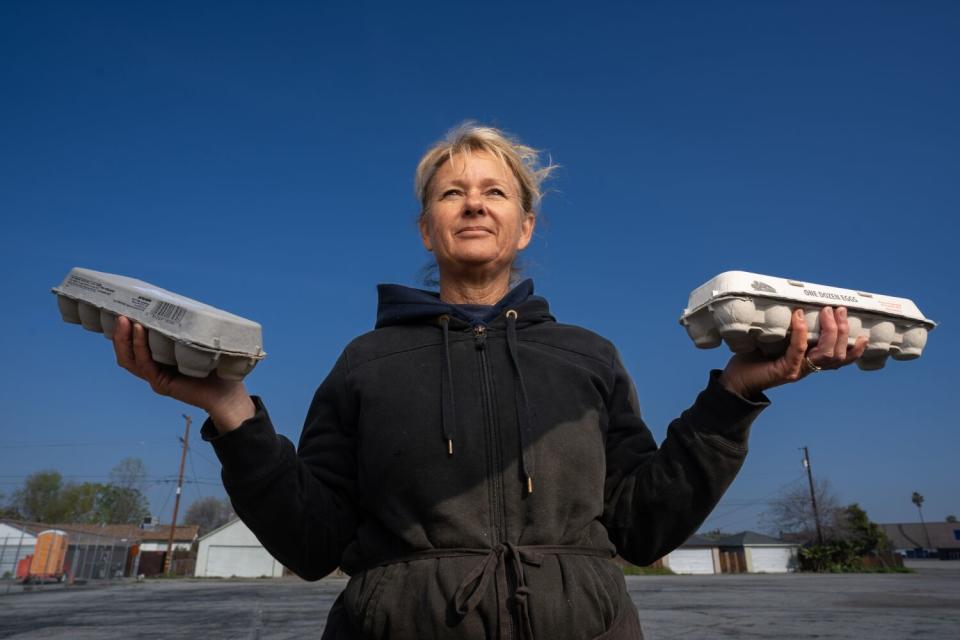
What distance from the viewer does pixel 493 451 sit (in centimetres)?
173

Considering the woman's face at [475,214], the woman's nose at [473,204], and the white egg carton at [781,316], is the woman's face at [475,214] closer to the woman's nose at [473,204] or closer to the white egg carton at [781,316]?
the woman's nose at [473,204]

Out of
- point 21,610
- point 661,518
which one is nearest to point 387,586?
point 661,518

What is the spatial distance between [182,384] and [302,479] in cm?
43

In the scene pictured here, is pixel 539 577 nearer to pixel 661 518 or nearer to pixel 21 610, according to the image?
pixel 661 518

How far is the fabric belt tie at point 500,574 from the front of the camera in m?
1.49

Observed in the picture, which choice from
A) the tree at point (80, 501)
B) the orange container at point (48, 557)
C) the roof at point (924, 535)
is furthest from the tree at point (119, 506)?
the roof at point (924, 535)

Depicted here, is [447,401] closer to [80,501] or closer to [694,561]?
[694,561]

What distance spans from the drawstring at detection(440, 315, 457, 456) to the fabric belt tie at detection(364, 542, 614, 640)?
0.86 ft

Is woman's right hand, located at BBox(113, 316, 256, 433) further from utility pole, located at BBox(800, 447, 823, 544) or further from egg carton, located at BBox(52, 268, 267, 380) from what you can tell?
utility pole, located at BBox(800, 447, 823, 544)

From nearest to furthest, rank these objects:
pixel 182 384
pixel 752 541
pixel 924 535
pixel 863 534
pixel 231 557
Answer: pixel 182 384
pixel 863 534
pixel 231 557
pixel 752 541
pixel 924 535

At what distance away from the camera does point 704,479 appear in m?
1.79

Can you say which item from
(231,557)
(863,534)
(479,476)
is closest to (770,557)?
(863,534)

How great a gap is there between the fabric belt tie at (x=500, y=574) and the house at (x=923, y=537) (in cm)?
10345

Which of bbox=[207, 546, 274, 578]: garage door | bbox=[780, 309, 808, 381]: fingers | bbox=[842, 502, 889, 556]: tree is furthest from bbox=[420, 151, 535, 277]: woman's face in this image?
bbox=[207, 546, 274, 578]: garage door
